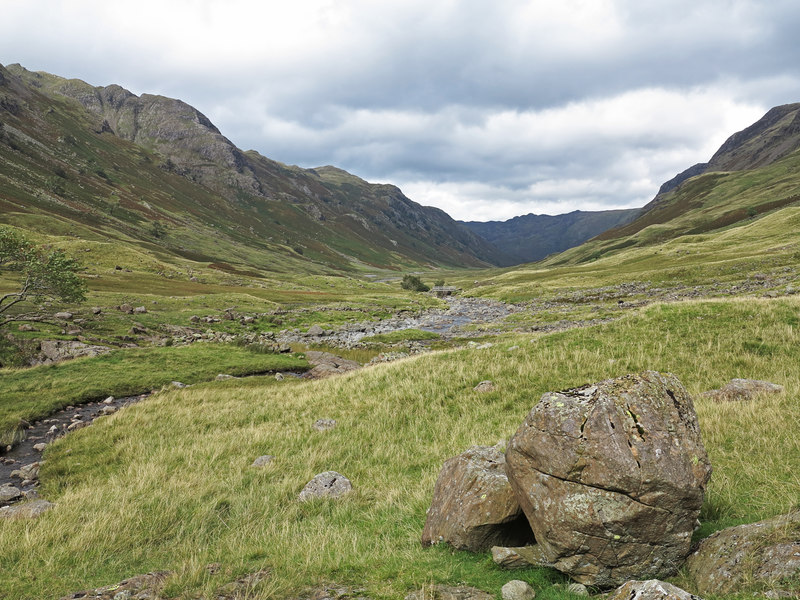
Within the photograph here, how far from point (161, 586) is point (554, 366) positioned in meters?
17.5

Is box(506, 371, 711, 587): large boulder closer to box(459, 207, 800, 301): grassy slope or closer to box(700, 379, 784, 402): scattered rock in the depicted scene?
box(700, 379, 784, 402): scattered rock

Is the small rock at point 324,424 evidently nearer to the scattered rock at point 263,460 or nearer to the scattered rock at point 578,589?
the scattered rock at point 263,460

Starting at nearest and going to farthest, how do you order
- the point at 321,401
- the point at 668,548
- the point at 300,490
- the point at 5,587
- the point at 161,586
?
1. the point at 668,548
2. the point at 161,586
3. the point at 5,587
4. the point at 300,490
5. the point at 321,401

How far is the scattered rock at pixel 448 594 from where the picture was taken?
18.9 feet

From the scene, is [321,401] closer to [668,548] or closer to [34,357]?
[668,548]


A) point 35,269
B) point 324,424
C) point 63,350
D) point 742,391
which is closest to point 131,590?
point 324,424

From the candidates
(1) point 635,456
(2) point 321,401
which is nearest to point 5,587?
(1) point 635,456

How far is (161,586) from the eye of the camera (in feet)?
22.1

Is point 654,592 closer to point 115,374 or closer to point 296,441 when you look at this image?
point 296,441

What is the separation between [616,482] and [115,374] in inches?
1329

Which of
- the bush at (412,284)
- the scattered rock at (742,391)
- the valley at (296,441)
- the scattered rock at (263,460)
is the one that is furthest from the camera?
the bush at (412,284)

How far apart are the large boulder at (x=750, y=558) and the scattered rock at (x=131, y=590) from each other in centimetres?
845

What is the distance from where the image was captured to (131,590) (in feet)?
22.1

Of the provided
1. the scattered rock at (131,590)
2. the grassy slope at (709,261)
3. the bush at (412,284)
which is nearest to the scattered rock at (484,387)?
the scattered rock at (131,590)
